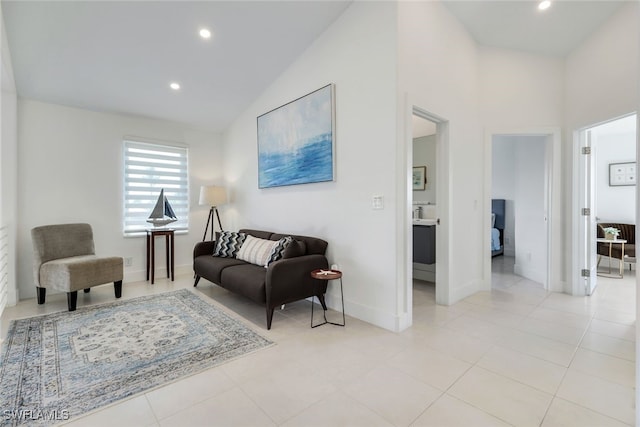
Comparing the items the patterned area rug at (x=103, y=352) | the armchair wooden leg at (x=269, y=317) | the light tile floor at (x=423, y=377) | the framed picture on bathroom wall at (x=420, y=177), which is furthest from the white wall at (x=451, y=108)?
the patterned area rug at (x=103, y=352)

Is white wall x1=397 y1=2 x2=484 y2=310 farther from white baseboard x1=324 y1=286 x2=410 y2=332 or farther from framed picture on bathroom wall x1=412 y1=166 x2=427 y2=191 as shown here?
framed picture on bathroom wall x1=412 y1=166 x2=427 y2=191

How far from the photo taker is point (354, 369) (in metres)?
1.98

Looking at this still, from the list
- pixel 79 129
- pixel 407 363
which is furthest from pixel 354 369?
pixel 79 129

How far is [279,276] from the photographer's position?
8.82 feet

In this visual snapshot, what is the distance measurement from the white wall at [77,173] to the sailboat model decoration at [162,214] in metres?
0.40

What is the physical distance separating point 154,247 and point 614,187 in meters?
7.60

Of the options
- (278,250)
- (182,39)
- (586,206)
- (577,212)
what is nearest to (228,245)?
(278,250)

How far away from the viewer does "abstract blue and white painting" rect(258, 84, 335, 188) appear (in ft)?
10.5

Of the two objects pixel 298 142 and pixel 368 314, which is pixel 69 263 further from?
pixel 368 314

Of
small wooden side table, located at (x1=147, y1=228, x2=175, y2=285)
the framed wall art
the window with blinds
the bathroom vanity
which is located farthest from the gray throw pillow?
the framed wall art

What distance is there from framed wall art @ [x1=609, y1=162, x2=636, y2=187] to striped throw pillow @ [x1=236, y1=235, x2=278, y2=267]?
586 cm

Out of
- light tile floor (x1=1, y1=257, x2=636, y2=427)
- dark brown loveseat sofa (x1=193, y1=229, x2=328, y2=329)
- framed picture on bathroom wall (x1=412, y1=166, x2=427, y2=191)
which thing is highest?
framed picture on bathroom wall (x1=412, y1=166, x2=427, y2=191)

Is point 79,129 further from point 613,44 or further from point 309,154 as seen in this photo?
point 613,44

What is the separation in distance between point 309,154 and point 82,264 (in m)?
2.72
